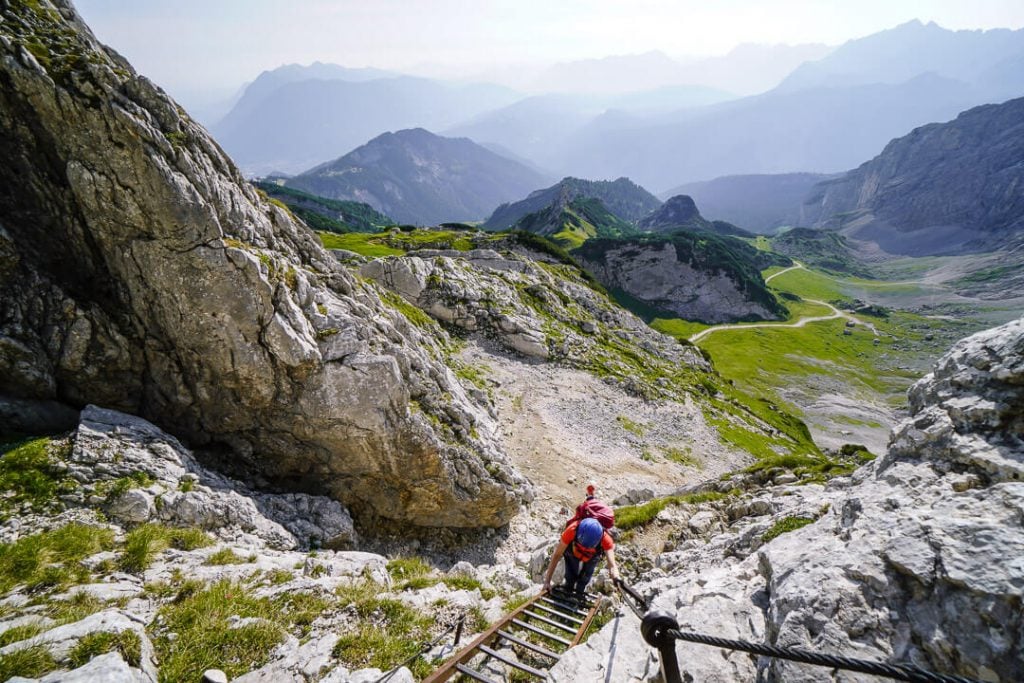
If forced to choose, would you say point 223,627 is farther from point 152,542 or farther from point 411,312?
point 411,312

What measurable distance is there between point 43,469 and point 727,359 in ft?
416

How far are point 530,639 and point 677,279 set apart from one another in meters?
Result: 159

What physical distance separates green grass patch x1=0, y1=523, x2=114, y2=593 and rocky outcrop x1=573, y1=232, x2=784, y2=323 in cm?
15319

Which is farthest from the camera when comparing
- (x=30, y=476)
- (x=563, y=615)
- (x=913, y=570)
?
(x=30, y=476)

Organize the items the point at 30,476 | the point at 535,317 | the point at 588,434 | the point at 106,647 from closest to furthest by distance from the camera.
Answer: the point at 106,647, the point at 30,476, the point at 588,434, the point at 535,317

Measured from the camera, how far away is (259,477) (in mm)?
18609

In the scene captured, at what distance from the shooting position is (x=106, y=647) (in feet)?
23.3

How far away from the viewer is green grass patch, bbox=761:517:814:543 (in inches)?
558

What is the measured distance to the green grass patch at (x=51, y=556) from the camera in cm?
948

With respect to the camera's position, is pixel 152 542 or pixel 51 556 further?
pixel 152 542

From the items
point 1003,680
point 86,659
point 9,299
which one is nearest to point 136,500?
point 86,659

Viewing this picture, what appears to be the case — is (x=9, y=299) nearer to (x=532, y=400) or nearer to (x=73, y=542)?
(x=73, y=542)

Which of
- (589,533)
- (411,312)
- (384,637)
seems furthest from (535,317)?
(384,637)

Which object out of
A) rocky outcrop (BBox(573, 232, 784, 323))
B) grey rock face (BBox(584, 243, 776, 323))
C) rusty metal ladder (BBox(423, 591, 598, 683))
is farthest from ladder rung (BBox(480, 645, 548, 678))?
grey rock face (BBox(584, 243, 776, 323))
